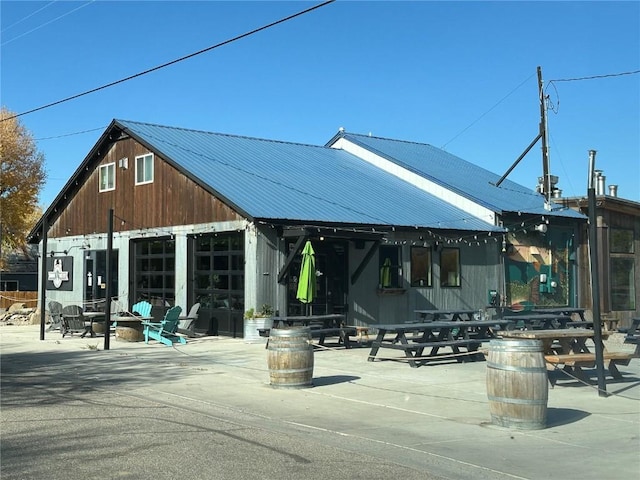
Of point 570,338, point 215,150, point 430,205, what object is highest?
point 215,150

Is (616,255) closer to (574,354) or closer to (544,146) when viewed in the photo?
(544,146)

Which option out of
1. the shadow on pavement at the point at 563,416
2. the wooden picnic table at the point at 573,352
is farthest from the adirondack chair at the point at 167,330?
the shadow on pavement at the point at 563,416

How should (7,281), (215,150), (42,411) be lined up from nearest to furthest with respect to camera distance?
(42,411) < (215,150) < (7,281)

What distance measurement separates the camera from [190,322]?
2134cm

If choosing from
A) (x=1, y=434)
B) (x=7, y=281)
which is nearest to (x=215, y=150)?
(x=1, y=434)

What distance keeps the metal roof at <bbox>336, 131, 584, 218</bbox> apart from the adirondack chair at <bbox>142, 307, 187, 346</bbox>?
11.6m

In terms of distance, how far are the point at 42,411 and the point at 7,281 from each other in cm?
3852

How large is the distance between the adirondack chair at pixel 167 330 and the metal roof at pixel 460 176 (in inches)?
458

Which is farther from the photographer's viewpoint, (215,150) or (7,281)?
(7,281)

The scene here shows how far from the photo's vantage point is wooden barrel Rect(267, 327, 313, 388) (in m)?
11.8

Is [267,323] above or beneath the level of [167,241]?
beneath

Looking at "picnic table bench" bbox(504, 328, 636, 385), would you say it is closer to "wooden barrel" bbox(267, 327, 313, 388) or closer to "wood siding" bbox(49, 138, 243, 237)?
"wooden barrel" bbox(267, 327, 313, 388)

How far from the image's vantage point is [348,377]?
43.7 feet

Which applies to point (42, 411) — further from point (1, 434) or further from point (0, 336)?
point (0, 336)
